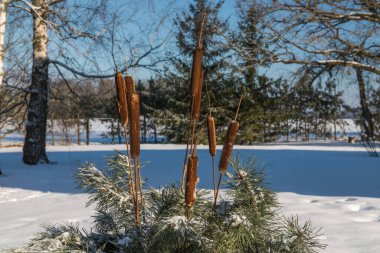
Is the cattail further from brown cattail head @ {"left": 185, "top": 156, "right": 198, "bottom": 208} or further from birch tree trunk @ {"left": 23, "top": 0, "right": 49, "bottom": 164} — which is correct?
birch tree trunk @ {"left": 23, "top": 0, "right": 49, "bottom": 164}

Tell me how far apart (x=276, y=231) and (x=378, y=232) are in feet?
5.60

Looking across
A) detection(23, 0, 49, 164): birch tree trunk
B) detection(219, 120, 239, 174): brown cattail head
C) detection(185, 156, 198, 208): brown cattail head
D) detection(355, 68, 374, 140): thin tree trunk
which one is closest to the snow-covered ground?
detection(219, 120, 239, 174): brown cattail head

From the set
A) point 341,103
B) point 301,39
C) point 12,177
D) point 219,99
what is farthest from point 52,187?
point 341,103

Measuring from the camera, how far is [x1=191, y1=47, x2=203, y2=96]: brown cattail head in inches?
44.2

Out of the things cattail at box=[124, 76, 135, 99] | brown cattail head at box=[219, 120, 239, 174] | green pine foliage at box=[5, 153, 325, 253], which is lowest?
green pine foliage at box=[5, 153, 325, 253]

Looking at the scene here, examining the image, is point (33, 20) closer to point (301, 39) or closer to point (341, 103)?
point (301, 39)

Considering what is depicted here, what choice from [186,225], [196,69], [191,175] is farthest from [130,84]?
[186,225]

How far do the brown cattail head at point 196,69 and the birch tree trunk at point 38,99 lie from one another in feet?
26.3

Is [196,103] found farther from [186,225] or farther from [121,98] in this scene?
[186,225]

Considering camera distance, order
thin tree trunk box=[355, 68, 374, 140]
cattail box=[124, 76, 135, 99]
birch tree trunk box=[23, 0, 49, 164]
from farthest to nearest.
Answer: thin tree trunk box=[355, 68, 374, 140]
birch tree trunk box=[23, 0, 49, 164]
cattail box=[124, 76, 135, 99]

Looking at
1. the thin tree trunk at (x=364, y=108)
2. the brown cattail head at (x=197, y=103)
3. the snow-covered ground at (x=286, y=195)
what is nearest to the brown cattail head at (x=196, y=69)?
the brown cattail head at (x=197, y=103)

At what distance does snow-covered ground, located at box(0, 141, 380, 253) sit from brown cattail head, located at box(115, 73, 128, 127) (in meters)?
0.37

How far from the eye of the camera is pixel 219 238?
1.15 meters

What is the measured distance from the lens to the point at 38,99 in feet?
28.0
